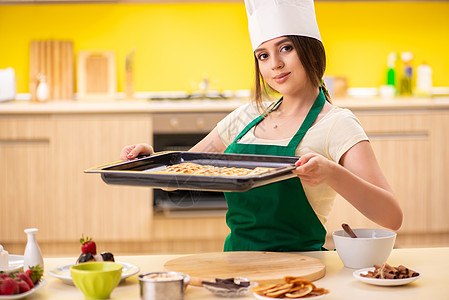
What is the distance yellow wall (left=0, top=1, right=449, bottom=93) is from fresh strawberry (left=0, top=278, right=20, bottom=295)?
328 cm

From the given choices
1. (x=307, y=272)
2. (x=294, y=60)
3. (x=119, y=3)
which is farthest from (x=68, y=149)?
(x=307, y=272)

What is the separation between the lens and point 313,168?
1.48m

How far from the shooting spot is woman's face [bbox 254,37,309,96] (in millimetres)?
1846

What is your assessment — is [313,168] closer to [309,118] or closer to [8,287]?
[309,118]

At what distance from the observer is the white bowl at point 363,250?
1.54m

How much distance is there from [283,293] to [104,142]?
2.77 meters

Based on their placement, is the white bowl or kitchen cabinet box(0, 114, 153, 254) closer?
the white bowl

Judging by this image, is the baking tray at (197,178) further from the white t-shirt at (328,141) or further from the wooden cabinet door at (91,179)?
the wooden cabinet door at (91,179)

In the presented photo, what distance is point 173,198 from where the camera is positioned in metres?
4.04

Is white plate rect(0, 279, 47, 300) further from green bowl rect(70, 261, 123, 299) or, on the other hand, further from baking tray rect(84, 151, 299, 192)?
baking tray rect(84, 151, 299, 192)

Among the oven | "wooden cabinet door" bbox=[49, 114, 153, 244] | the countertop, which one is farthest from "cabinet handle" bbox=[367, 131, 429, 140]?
"wooden cabinet door" bbox=[49, 114, 153, 244]

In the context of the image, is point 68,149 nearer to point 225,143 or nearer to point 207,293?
point 225,143

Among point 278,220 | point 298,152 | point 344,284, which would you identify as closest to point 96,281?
point 344,284

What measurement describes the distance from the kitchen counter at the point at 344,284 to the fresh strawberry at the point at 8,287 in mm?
76
